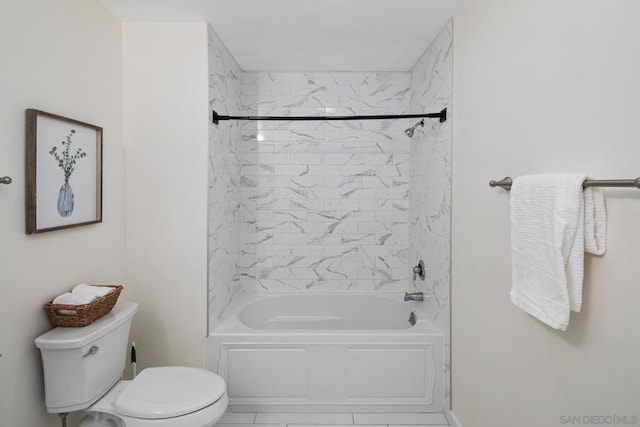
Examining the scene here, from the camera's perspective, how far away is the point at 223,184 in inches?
116

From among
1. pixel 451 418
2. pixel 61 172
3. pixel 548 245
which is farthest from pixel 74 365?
pixel 451 418

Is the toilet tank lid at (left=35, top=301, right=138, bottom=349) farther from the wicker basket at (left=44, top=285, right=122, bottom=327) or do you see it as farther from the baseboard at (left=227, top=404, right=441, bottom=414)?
the baseboard at (left=227, top=404, right=441, bottom=414)

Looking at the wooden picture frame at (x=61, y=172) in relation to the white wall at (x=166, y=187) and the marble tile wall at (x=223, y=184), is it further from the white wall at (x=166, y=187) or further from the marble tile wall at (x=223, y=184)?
the marble tile wall at (x=223, y=184)

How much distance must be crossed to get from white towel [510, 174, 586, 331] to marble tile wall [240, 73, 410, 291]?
205cm

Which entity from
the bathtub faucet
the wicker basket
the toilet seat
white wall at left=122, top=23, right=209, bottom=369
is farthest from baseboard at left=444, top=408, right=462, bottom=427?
the wicker basket

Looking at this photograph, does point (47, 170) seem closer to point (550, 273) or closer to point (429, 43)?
point (550, 273)

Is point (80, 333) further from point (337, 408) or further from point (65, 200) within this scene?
point (337, 408)

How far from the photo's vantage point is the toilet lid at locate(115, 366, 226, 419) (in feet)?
5.87

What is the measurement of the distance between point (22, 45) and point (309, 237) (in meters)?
2.38

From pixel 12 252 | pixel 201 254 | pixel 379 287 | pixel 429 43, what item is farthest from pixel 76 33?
pixel 379 287

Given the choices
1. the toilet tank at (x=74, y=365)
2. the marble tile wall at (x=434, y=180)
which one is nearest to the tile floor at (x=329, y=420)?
the marble tile wall at (x=434, y=180)

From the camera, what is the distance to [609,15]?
3.81 ft

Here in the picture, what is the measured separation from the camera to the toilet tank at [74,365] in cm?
178

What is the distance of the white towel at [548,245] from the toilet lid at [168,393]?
1.43 m
